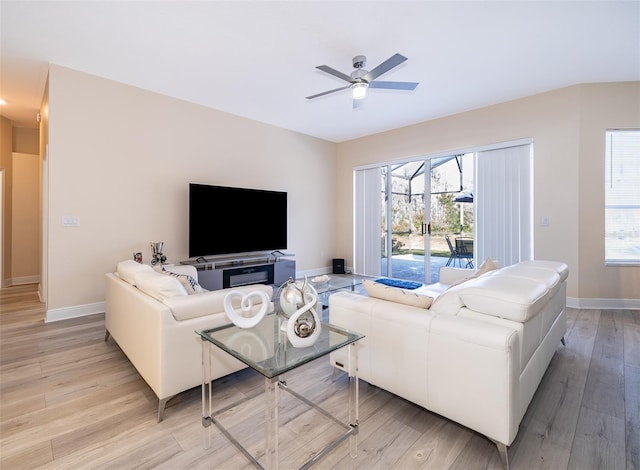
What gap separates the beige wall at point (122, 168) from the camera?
335 centimetres

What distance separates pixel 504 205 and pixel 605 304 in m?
1.72

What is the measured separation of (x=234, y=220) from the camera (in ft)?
14.9

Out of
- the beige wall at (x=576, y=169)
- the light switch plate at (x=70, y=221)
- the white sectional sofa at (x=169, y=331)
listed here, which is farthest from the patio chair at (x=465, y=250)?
the light switch plate at (x=70, y=221)

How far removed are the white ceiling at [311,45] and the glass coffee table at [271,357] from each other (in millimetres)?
2479

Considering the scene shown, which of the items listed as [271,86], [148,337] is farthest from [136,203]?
[148,337]

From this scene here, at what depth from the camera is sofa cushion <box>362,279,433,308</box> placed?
1.70m

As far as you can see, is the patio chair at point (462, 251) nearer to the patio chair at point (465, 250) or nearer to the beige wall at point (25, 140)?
the patio chair at point (465, 250)

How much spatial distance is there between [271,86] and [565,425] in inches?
162

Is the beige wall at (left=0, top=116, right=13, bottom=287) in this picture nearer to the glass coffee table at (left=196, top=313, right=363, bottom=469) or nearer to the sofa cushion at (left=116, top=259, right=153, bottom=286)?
the sofa cushion at (left=116, top=259, right=153, bottom=286)

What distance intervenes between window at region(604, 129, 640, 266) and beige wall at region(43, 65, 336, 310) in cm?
486

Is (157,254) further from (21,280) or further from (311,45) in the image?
(21,280)

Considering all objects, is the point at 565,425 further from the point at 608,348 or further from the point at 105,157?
the point at 105,157

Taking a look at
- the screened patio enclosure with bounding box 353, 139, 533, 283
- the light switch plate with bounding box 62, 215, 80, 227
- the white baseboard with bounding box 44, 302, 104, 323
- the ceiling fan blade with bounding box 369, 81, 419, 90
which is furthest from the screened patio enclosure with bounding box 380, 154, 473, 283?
the light switch plate with bounding box 62, 215, 80, 227

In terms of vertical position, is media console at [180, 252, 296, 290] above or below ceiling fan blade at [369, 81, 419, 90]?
below
